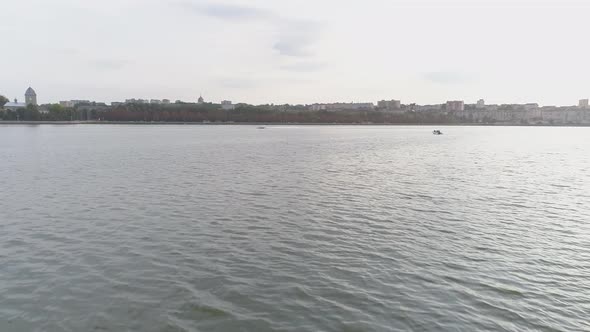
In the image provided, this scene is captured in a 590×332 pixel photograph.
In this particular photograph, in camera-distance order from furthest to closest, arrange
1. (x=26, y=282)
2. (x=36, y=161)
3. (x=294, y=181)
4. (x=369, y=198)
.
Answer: (x=36, y=161)
(x=294, y=181)
(x=369, y=198)
(x=26, y=282)

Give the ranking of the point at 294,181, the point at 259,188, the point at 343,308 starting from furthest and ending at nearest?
the point at 294,181
the point at 259,188
the point at 343,308

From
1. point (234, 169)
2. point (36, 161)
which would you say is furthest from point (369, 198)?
point (36, 161)

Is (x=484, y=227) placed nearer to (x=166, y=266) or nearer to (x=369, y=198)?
(x=369, y=198)

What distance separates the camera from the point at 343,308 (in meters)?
9.66

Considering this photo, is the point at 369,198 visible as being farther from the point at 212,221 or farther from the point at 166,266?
the point at 166,266

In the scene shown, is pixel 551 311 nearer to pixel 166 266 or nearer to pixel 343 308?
pixel 343 308

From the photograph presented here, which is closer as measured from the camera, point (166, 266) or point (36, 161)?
point (166, 266)

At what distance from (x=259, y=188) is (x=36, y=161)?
2790 cm

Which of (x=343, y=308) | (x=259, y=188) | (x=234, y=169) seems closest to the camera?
(x=343, y=308)

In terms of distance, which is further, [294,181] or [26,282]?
[294,181]

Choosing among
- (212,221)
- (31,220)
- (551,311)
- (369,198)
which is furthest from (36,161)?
(551,311)

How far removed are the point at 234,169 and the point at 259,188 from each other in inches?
409

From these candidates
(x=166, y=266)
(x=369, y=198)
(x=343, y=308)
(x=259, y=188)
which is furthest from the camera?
(x=259, y=188)

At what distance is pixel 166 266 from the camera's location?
39.4 ft
